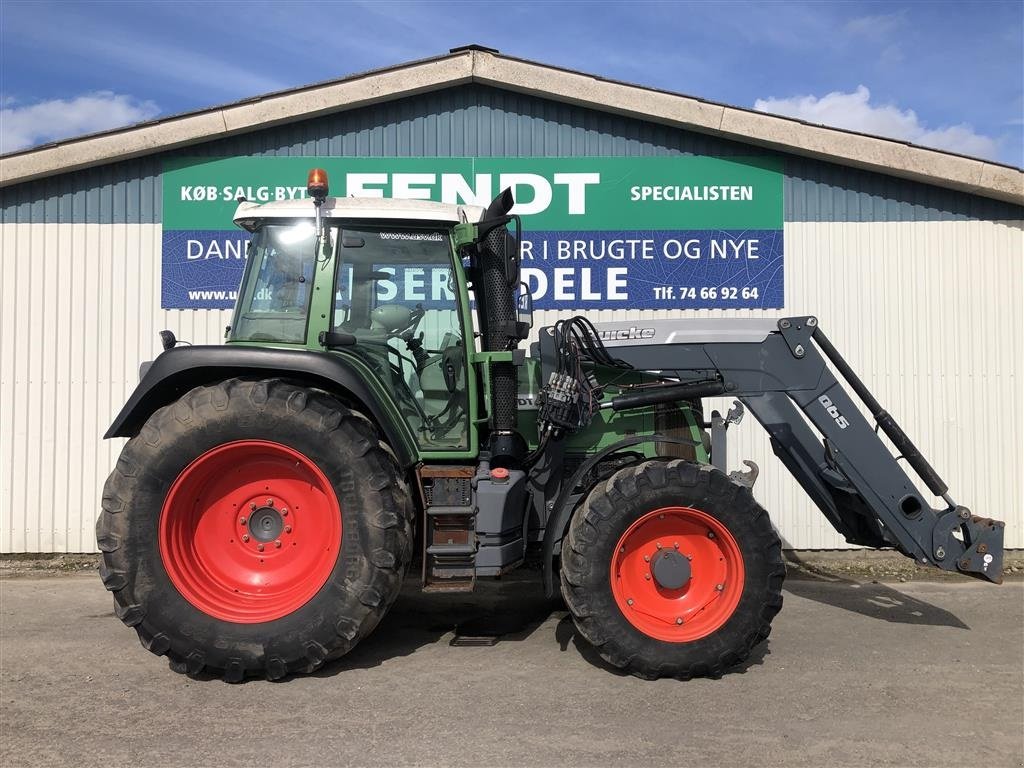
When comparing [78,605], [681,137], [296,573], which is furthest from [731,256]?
[78,605]

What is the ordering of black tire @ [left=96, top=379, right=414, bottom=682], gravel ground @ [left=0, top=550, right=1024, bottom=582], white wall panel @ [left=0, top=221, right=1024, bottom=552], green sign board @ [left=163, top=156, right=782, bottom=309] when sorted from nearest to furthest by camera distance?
1. black tire @ [left=96, top=379, right=414, bottom=682]
2. gravel ground @ [left=0, top=550, right=1024, bottom=582]
3. white wall panel @ [left=0, top=221, right=1024, bottom=552]
4. green sign board @ [left=163, top=156, right=782, bottom=309]

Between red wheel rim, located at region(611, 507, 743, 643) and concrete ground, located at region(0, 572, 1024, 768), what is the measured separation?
1.08 ft

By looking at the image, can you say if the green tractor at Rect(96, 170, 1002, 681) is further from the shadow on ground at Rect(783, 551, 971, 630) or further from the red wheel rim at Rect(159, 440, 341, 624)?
the shadow on ground at Rect(783, 551, 971, 630)

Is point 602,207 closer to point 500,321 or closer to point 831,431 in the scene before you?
point 500,321

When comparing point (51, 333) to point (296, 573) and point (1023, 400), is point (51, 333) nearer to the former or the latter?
point (296, 573)

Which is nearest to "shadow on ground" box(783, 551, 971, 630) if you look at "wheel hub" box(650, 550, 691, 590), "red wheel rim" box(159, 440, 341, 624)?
"wheel hub" box(650, 550, 691, 590)

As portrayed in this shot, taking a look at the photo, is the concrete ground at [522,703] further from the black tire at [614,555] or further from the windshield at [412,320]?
the windshield at [412,320]

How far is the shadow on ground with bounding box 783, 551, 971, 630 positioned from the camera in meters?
5.27

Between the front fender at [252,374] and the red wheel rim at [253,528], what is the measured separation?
0.44 m

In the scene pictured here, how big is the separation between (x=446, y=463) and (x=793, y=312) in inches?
166

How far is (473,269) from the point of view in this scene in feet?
15.3

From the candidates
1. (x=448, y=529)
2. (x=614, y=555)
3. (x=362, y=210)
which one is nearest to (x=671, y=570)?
(x=614, y=555)

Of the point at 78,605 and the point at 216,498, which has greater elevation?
the point at 216,498

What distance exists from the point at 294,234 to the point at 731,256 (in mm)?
4304
